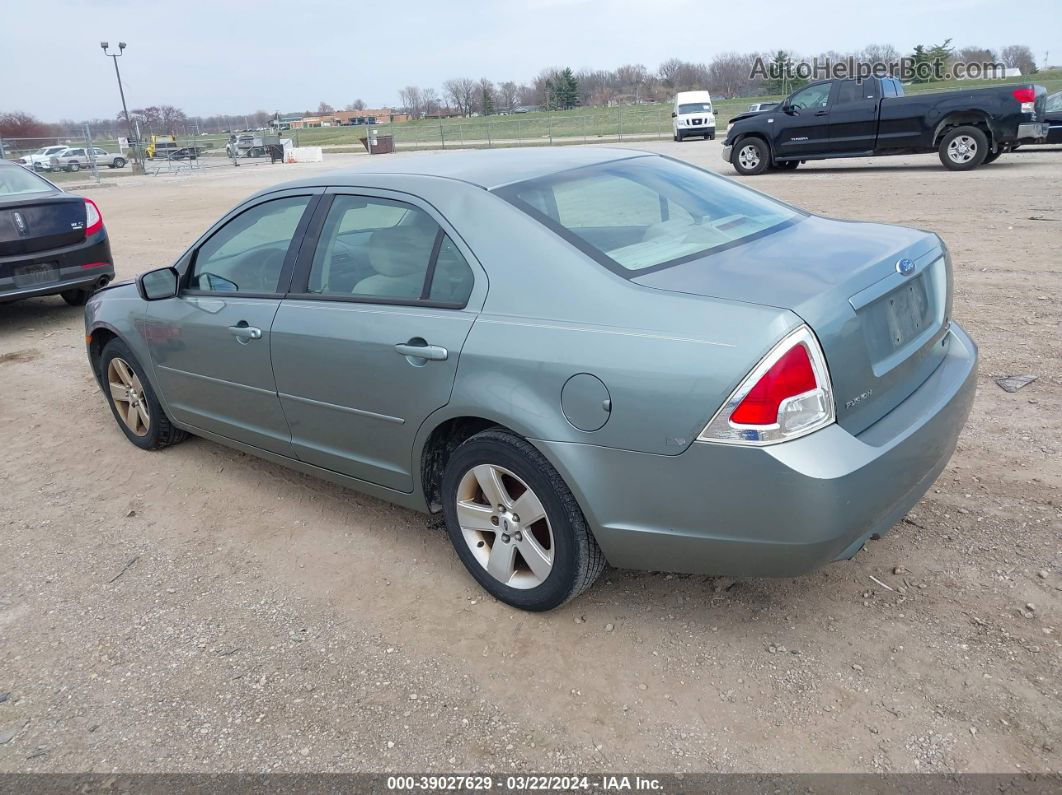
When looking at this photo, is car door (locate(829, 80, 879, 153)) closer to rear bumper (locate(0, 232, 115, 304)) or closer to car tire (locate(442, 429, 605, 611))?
rear bumper (locate(0, 232, 115, 304))

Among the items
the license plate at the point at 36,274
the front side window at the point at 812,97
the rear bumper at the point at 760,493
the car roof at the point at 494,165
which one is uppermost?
the front side window at the point at 812,97

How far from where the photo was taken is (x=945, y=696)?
254 cm

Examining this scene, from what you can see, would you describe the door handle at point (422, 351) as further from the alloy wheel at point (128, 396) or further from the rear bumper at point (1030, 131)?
the rear bumper at point (1030, 131)

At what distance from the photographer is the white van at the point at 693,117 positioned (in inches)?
1283

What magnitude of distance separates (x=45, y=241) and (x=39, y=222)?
18 cm

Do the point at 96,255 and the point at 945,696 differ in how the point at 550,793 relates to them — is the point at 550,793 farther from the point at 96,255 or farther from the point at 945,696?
the point at 96,255


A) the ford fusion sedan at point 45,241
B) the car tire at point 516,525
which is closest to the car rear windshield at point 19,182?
the ford fusion sedan at point 45,241

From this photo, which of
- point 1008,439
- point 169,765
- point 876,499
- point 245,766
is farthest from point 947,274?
point 169,765

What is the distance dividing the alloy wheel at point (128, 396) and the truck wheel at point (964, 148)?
1429 cm

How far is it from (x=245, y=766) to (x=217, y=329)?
2147mm

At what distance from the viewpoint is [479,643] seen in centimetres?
302

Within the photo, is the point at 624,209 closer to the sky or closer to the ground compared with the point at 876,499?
closer to the sky

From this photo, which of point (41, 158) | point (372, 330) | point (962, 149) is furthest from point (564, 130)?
point (372, 330)

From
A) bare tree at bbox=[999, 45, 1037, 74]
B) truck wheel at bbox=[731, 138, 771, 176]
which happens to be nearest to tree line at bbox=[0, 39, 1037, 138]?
bare tree at bbox=[999, 45, 1037, 74]
